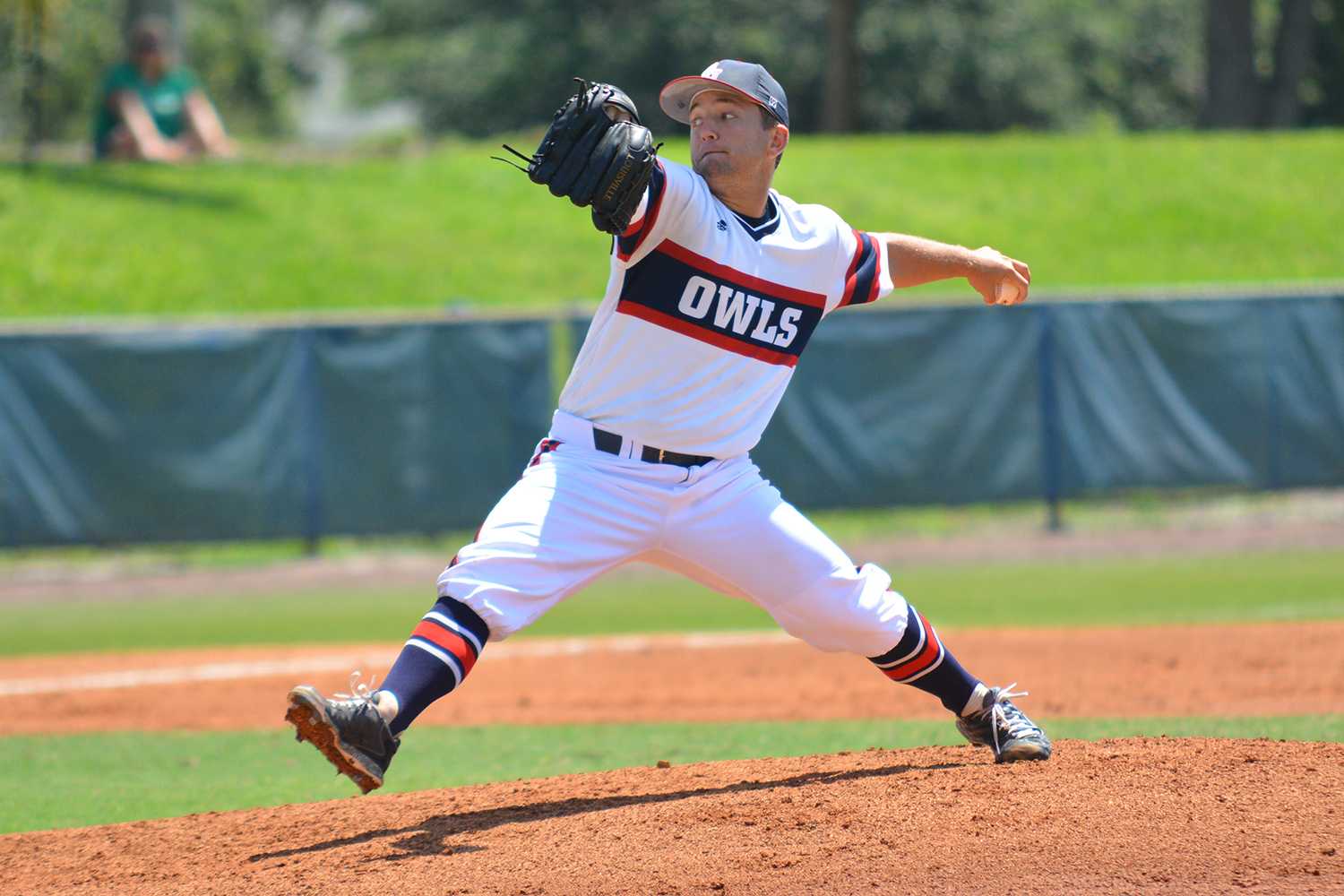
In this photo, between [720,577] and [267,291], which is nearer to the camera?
[720,577]

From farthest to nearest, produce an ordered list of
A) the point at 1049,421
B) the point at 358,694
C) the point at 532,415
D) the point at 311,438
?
the point at 1049,421
the point at 532,415
the point at 311,438
the point at 358,694

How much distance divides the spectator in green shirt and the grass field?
479 millimetres

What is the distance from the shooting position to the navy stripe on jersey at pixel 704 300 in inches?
174

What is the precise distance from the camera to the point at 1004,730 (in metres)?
4.85

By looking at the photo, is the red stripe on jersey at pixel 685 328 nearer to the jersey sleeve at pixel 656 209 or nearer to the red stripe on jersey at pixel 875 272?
the jersey sleeve at pixel 656 209

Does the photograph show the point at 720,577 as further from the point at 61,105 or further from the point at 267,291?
the point at 61,105

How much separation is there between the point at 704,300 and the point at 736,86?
0.63 m

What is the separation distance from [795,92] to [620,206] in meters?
24.9

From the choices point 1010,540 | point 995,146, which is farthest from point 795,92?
point 1010,540

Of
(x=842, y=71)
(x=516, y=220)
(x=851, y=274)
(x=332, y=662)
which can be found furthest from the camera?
(x=842, y=71)

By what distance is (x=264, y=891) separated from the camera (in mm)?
3924

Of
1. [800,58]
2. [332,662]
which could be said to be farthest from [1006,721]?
Result: [800,58]

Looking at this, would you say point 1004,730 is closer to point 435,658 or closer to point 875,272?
point 875,272

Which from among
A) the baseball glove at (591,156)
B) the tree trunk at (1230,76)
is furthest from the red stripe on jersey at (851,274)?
the tree trunk at (1230,76)
